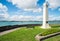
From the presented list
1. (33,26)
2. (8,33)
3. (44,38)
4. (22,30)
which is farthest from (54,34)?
(8,33)

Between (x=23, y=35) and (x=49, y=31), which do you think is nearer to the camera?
(x=23, y=35)

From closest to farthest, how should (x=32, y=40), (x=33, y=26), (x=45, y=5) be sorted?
1. (x=32, y=40)
2. (x=33, y=26)
3. (x=45, y=5)

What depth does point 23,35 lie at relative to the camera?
21.5ft

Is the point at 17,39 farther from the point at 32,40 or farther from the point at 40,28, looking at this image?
the point at 40,28

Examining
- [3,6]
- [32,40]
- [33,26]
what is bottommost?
[32,40]

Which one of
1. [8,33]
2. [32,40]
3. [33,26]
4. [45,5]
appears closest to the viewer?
[32,40]

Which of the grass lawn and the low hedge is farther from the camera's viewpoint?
the low hedge

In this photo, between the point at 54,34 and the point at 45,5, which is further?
the point at 45,5

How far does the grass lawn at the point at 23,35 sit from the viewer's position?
6160 mm

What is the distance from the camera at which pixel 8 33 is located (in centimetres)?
656

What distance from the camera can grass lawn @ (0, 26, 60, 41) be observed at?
616 cm

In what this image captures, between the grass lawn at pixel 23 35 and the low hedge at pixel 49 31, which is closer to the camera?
the grass lawn at pixel 23 35

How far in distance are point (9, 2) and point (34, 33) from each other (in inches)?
92.3

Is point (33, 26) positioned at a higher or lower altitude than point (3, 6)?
lower
